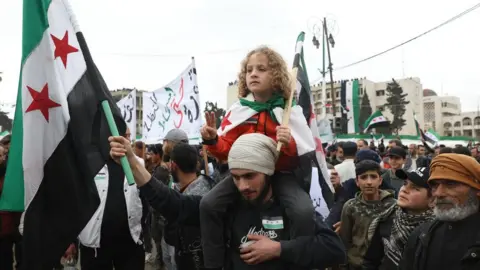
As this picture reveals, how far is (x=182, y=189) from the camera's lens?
426cm

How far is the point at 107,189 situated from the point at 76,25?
1.99 meters

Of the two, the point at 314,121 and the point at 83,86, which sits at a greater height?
the point at 83,86

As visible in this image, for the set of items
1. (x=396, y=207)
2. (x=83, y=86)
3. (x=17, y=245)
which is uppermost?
(x=83, y=86)

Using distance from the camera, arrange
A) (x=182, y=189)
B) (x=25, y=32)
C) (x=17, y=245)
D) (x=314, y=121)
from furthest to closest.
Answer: (x=17, y=245) < (x=182, y=189) < (x=314, y=121) < (x=25, y=32)

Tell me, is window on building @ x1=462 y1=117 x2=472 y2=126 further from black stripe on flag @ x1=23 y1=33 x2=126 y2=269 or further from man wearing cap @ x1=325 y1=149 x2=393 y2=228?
black stripe on flag @ x1=23 y1=33 x2=126 y2=269

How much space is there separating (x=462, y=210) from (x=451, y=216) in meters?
0.07

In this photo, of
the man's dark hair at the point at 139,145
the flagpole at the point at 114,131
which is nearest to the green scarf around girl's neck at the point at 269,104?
the flagpole at the point at 114,131

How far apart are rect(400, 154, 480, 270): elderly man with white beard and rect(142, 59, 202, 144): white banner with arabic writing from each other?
277 inches

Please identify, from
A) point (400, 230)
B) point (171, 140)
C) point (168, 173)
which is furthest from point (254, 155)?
point (171, 140)

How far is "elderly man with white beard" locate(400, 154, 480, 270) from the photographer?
248cm

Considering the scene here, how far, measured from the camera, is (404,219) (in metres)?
3.35

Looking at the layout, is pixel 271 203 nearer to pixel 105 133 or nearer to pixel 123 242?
pixel 105 133

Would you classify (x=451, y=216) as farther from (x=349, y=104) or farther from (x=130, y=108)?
(x=349, y=104)

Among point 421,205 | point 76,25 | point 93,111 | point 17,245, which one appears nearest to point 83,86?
point 93,111
